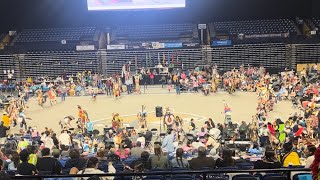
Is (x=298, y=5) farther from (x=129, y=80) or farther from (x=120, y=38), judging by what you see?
(x=129, y=80)

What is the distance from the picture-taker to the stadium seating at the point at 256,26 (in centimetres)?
4356

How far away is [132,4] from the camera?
42.6 m

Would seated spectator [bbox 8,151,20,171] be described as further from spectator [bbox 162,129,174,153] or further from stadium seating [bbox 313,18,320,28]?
stadium seating [bbox 313,18,320,28]

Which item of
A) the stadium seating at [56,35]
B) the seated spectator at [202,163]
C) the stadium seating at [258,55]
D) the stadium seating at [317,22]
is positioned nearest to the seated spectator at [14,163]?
the seated spectator at [202,163]

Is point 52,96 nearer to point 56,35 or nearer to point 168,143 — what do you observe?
point 168,143

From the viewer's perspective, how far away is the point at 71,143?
63.1 feet

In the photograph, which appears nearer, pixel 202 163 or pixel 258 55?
pixel 202 163

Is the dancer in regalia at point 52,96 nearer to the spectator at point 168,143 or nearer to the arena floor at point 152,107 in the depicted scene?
the arena floor at point 152,107

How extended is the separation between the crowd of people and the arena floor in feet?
2.39

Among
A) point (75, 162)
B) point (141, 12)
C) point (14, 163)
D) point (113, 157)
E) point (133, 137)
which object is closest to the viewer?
point (75, 162)

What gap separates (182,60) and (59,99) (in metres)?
11.8

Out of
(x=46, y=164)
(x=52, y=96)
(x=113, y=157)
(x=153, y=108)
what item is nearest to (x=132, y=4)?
(x=52, y=96)

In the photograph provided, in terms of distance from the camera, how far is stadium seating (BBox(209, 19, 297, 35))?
43.6 m

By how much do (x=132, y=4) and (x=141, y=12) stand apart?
4020 mm
